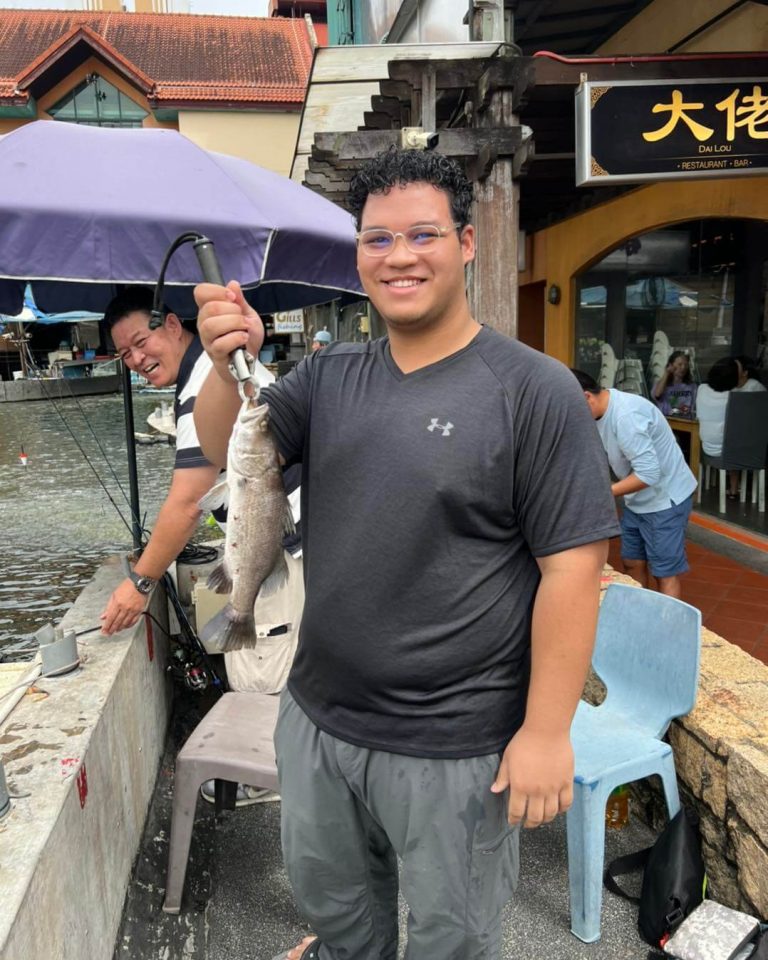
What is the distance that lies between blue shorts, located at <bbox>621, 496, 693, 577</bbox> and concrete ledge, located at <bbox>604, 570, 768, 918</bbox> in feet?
4.99

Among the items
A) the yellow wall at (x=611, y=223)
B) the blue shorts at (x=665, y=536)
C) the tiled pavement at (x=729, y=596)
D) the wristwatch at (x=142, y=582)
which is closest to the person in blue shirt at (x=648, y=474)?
the blue shorts at (x=665, y=536)

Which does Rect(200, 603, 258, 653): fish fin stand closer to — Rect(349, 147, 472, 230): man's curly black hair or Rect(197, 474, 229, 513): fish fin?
Rect(197, 474, 229, 513): fish fin

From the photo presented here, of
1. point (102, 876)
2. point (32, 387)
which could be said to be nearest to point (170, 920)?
point (102, 876)

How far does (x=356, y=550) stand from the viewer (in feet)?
5.61

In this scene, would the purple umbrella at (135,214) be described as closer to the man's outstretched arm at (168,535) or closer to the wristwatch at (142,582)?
the man's outstretched arm at (168,535)

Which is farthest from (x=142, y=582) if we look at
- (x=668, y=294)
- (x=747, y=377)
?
(x=668, y=294)

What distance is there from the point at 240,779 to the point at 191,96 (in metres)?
27.0

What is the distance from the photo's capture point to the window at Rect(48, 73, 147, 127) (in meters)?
27.0

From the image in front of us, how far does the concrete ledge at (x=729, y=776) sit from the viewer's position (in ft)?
7.93

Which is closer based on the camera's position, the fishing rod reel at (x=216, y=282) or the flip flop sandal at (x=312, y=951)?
the fishing rod reel at (x=216, y=282)

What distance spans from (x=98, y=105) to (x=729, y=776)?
102ft

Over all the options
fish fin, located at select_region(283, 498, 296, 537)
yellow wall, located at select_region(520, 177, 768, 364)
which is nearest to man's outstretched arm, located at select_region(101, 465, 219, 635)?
fish fin, located at select_region(283, 498, 296, 537)

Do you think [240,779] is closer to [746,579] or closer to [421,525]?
[421,525]

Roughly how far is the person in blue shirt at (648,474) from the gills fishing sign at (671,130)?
126cm
